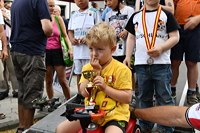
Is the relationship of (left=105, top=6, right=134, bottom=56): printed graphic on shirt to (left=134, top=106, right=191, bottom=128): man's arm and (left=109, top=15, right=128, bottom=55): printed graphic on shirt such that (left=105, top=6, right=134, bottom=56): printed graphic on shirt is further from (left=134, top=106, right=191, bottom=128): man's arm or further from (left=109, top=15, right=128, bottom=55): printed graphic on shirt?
(left=134, top=106, right=191, bottom=128): man's arm

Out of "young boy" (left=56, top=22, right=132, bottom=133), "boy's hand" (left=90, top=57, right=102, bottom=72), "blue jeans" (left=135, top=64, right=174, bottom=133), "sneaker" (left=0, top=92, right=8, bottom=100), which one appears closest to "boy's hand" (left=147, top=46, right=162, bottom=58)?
"blue jeans" (left=135, top=64, right=174, bottom=133)

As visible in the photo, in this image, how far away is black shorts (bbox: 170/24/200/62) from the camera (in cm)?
349

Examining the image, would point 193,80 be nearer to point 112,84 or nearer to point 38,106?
point 112,84

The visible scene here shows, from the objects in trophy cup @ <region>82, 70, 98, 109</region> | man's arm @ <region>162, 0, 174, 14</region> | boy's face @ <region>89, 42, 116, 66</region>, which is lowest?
trophy cup @ <region>82, 70, 98, 109</region>

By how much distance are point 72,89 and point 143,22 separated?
13.0 feet

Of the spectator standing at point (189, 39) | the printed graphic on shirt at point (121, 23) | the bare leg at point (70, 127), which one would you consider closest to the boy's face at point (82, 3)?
the printed graphic on shirt at point (121, 23)

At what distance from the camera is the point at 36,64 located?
9.89ft

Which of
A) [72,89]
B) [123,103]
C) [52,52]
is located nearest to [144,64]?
[123,103]

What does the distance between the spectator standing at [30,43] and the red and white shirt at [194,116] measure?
2031 mm

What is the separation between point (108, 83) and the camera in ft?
6.42

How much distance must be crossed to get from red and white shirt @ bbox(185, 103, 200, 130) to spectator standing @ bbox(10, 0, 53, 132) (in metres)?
2.03

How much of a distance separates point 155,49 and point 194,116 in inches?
45.8

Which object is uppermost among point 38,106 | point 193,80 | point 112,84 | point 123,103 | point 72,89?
point 112,84

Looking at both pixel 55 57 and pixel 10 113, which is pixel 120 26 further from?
pixel 10 113
